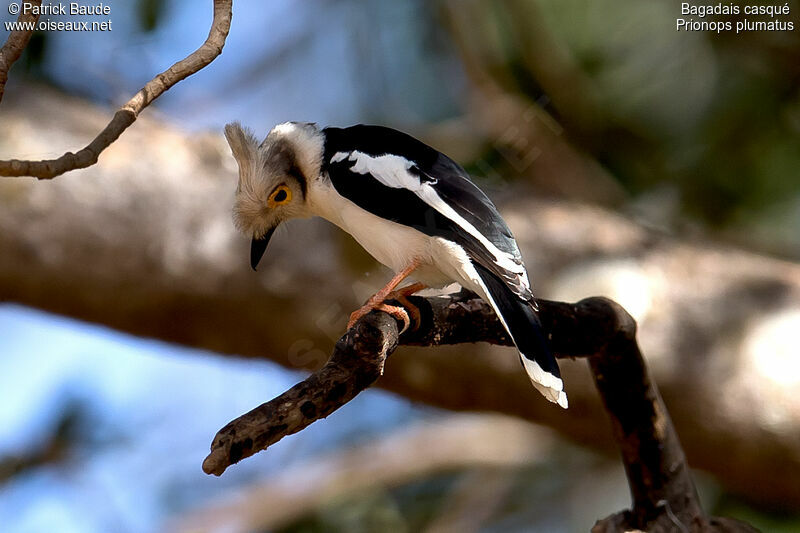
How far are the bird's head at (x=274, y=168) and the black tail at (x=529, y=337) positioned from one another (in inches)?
19.6

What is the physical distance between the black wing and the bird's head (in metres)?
0.05

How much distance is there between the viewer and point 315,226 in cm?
323

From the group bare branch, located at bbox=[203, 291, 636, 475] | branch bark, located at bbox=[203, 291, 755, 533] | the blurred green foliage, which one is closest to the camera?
bare branch, located at bbox=[203, 291, 636, 475]

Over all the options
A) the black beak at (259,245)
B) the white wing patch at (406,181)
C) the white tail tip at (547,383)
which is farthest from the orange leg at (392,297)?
the black beak at (259,245)

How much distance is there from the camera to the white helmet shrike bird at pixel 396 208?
149cm

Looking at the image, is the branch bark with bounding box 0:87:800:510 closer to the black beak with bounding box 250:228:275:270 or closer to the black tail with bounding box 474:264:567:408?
the black beak with bounding box 250:228:275:270

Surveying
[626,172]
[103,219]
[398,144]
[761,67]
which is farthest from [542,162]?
[398,144]

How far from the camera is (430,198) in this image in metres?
1.63

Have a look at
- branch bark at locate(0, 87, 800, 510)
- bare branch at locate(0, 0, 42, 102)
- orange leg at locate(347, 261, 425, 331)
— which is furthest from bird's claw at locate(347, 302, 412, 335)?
branch bark at locate(0, 87, 800, 510)

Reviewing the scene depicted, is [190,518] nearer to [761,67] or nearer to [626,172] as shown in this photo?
[626,172]

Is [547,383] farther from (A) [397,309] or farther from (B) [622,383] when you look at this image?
(B) [622,383]

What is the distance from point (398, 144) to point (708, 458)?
196 cm

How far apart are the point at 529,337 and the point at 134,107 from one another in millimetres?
692

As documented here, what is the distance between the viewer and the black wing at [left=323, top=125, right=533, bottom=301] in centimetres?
155
